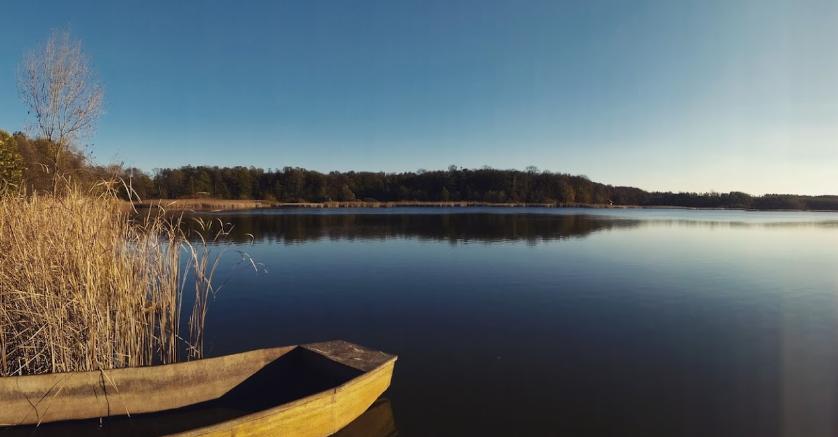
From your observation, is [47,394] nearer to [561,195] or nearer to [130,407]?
[130,407]

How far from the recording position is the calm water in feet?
19.6

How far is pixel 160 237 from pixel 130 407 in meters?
2.60

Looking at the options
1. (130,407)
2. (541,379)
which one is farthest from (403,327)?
(130,407)

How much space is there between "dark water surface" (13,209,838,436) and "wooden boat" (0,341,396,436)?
67 centimetres

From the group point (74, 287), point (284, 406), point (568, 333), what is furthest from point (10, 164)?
point (568, 333)

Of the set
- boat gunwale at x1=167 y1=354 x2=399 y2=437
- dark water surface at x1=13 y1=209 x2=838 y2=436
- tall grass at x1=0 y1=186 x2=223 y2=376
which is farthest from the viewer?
dark water surface at x1=13 y1=209 x2=838 y2=436

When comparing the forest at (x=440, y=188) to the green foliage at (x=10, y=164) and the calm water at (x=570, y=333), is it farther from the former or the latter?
the calm water at (x=570, y=333)

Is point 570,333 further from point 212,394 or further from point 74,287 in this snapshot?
point 74,287

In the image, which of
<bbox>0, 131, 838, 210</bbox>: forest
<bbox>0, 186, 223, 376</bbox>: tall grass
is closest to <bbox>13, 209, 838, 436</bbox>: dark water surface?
<bbox>0, 186, 223, 376</bbox>: tall grass

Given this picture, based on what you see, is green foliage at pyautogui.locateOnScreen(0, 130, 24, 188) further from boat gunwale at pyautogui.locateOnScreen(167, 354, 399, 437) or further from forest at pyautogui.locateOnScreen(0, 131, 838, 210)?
forest at pyautogui.locateOnScreen(0, 131, 838, 210)

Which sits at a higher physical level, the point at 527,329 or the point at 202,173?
the point at 202,173

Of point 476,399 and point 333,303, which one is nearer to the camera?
point 476,399

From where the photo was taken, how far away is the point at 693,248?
79.2 feet

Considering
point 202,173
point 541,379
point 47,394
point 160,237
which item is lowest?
point 541,379
